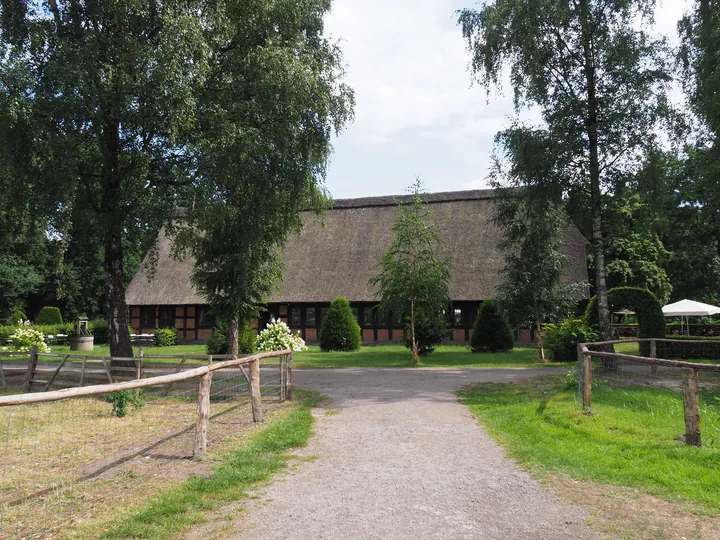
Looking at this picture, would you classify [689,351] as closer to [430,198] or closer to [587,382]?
[587,382]

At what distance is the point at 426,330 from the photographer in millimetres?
22250

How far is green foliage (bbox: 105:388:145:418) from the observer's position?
32.3 feet

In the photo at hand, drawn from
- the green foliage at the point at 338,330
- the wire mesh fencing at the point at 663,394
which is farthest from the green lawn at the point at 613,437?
the green foliage at the point at 338,330

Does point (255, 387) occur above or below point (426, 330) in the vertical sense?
below

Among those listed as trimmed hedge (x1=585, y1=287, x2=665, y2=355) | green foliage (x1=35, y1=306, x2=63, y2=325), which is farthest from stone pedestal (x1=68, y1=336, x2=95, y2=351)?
trimmed hedge (x1=585, y1=287, x2=665, y2=355)

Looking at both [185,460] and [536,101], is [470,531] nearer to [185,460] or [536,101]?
[185,460]

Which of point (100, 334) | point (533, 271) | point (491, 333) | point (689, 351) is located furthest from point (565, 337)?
point (100, 334)

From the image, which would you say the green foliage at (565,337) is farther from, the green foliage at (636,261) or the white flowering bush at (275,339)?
the green foliage at (636,261)

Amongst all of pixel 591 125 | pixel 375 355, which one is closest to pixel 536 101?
pixel 591 125

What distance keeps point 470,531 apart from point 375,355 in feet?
62.5

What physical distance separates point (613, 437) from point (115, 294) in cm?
1211

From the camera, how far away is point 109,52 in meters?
12.7

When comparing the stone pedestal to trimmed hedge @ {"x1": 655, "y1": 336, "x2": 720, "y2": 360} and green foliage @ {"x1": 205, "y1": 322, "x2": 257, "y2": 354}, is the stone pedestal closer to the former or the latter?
green foliage @ {"x1": 205, "y1": 322, "x2": 257, "y2": 354}

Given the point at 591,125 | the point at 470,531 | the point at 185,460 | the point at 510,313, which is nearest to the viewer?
the point at 470,531
